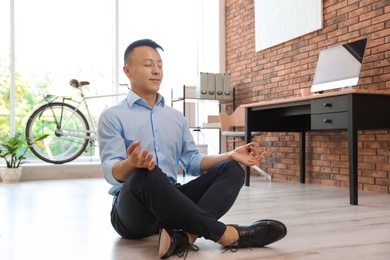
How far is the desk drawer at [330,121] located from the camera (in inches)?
107

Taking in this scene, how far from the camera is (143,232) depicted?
159cm

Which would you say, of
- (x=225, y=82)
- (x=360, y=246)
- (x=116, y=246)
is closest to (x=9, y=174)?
(x=225, y=82)

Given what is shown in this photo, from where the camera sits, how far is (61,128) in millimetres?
4711

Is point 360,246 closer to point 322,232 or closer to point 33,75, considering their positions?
point 322,232

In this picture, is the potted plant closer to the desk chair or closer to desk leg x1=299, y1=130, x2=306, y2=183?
the desk chair

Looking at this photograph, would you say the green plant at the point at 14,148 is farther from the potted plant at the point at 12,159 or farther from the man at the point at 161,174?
the man at the point at 161,174

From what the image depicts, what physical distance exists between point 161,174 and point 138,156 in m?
0.14

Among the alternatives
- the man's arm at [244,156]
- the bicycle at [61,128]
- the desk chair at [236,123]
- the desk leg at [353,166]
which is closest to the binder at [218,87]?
the desk chair at [236,123]

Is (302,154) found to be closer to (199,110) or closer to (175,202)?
(199,110)

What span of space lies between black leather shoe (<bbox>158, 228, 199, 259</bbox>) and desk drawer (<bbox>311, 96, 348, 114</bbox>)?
1723 millimetres

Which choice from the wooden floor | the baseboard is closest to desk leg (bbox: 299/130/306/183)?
the wooden floor

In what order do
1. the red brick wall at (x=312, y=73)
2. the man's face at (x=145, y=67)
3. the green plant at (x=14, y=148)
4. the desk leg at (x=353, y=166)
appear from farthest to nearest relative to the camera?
1. the green plant at (x=14, y=148)
2. the red brick wall at (x=312, y=73)
3. the desk leg at (x=353, y=166)
4. the man's face at (x=145, y=67)

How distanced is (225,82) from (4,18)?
2712mm

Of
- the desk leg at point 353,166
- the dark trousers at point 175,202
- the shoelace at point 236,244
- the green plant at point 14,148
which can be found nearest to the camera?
the dark trousers at point 175,202
